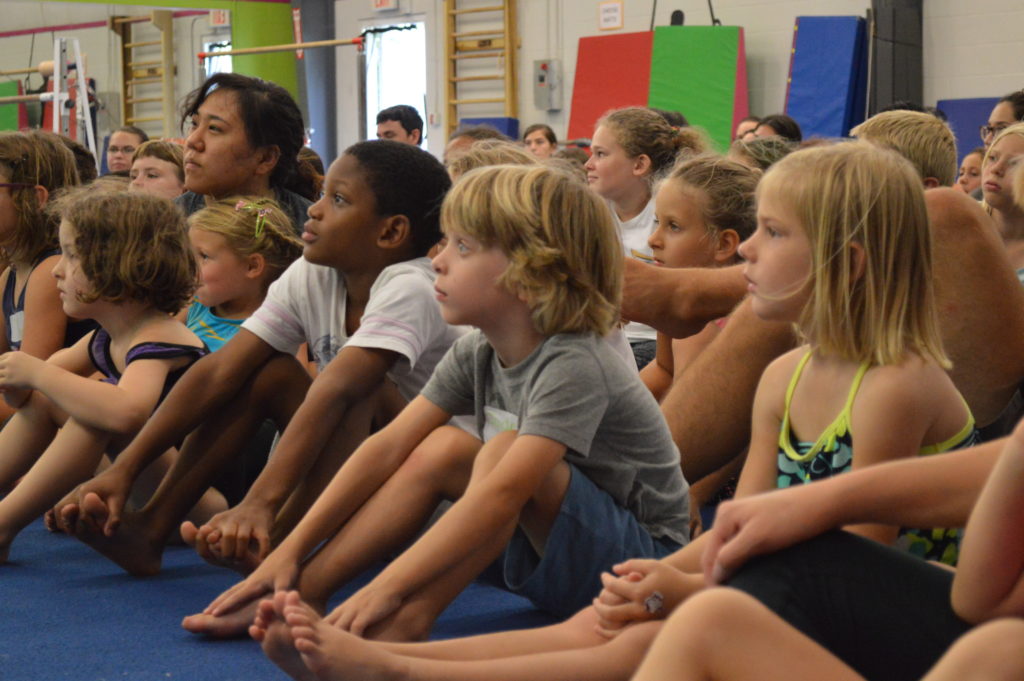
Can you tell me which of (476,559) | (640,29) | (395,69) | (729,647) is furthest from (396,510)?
(395,69)

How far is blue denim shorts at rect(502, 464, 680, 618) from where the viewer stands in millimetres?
1641

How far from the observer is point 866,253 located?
142 centimetres

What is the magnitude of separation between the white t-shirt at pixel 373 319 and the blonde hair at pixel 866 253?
805mm

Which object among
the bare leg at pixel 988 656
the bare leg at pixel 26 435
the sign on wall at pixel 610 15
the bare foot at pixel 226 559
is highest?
the sign on wall at pixel 610 15

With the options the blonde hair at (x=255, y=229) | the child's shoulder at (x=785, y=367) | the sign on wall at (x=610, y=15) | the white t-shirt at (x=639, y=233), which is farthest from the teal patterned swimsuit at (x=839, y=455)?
the sign on wall at (x=610, y=15)

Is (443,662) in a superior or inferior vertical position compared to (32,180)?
inferior

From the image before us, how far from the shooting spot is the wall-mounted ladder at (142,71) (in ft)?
32.1

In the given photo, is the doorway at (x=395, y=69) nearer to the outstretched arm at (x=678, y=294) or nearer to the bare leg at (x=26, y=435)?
the bare leg at (x=26, y=435)

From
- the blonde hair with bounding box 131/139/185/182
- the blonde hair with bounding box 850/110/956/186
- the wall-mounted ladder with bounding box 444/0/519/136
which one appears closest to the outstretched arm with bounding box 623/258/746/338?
the blonde hair with bounding box 850/110/956/186

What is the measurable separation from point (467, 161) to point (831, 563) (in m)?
1.54

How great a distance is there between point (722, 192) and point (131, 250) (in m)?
1.15

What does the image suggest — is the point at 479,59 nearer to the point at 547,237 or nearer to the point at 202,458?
the point at 202,458

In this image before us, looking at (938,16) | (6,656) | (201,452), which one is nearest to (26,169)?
(201,452)

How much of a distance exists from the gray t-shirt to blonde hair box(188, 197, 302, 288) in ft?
3.43
